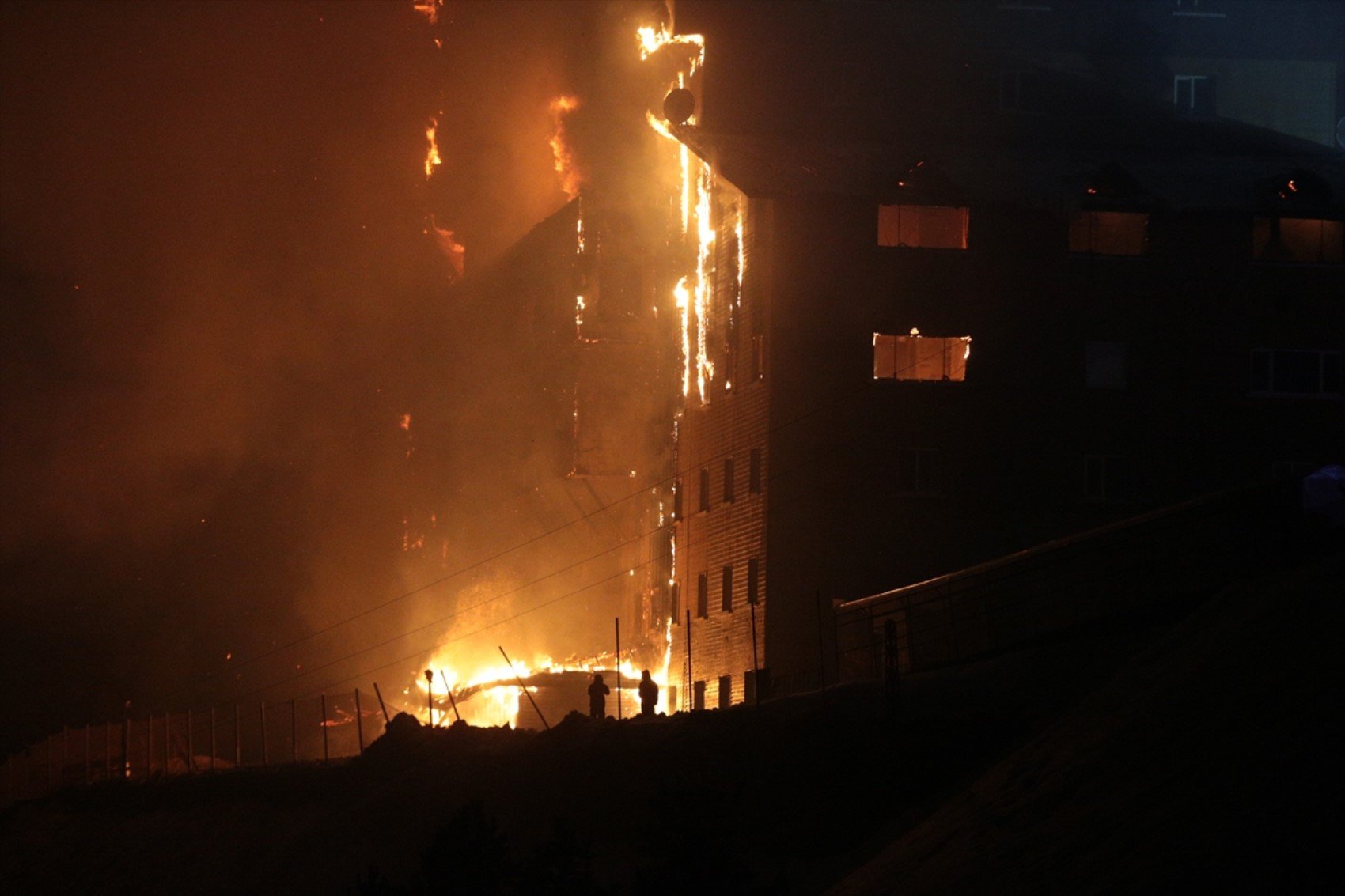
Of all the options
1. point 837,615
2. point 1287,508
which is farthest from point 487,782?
point 1287,508

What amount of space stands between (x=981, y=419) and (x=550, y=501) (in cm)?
3041

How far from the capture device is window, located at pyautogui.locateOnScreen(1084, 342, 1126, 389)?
138 feet

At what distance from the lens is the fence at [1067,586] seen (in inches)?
961

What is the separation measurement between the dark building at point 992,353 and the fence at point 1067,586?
6.61 meters

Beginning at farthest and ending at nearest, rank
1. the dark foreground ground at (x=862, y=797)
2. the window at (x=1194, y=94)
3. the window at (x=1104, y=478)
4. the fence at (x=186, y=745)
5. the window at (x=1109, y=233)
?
the window at (x=1194, y=94) → the window at (x=1109, y=233) → the window at (x=1104, y=478) → the fence at (x=186, y=745) → the dark foreground ground at (x=862, y=797)

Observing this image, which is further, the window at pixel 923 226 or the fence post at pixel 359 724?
the window at pixel 923 226

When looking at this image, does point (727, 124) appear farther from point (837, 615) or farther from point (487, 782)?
point (487, 782)

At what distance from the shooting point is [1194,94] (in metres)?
50.1

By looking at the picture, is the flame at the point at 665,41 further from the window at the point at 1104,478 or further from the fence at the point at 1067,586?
the fence at the point at 1067,586

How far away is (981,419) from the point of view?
135ft

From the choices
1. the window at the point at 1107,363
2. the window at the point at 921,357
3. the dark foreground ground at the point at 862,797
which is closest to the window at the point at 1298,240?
the window at the point at 1107,363

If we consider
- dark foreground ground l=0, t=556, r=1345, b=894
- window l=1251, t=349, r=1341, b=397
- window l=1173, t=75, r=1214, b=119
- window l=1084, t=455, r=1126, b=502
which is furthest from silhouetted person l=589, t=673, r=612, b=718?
window l=1173, t=75, r=1214, b=119

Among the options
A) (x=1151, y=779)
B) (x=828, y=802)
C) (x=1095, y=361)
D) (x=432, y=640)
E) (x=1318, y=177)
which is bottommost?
(x=432, y=640)

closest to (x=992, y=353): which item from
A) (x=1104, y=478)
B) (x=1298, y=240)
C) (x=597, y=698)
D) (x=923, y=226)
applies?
(x=923, y=226)
